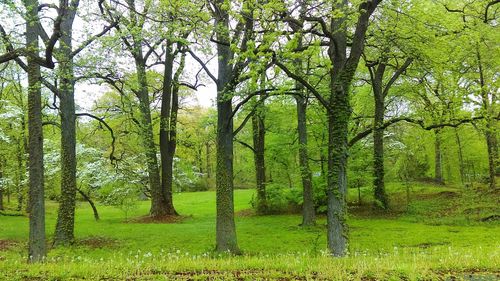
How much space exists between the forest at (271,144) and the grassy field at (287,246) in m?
0.06

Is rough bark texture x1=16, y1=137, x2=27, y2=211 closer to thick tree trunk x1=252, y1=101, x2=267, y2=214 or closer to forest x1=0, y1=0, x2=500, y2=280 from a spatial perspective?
forest x1=0, y1=0, x2=500, y2=280

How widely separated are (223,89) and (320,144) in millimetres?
11781

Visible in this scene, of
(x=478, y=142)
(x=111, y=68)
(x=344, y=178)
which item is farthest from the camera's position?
(x=478, y=142)

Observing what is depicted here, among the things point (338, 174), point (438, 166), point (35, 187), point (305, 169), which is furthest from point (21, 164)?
point (438, 166)

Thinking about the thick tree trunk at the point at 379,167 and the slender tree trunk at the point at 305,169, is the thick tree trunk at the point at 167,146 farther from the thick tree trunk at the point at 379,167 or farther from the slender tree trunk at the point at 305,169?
the thick tree trunk at the point at 379,167

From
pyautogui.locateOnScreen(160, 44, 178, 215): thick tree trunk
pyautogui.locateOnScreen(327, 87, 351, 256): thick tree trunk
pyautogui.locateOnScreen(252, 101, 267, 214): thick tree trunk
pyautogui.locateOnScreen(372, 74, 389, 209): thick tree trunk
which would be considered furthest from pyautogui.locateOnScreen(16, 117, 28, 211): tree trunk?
pyautogui.locateOnScreen(327, 87, 351, 256): thick tree trunk

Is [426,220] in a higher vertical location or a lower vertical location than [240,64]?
lower

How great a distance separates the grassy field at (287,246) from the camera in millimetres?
5371

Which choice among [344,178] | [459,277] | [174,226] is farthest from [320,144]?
[459,277]

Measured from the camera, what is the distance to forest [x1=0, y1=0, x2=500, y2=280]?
7348 mm

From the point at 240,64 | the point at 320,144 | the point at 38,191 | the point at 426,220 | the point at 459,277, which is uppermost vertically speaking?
the point at 240,64

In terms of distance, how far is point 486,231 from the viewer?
16.2 metres

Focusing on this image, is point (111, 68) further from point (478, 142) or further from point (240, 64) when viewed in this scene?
point (478, 142)

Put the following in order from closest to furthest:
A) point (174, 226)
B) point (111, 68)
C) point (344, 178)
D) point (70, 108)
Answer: point (344, 178), point (111, 68), point (70, 108), point (174, 226)
